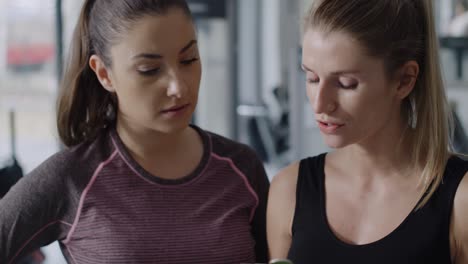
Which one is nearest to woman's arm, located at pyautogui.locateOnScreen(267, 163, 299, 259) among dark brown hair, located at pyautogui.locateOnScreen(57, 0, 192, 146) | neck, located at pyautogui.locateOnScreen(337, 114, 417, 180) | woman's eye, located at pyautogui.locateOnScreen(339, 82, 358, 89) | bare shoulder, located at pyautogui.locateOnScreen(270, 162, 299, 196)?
bare shoulder, located at pyautogui.locateOnScreen(270, 162, 299, 196)

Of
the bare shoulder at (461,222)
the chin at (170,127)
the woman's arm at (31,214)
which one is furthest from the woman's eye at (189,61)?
the bare shoulder at (461,222)

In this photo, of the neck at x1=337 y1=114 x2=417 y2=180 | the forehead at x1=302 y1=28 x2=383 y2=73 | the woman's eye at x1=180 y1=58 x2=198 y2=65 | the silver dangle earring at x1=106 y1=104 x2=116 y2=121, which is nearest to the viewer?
the forehead at x1=302 y1=28 x2=383 y2=73

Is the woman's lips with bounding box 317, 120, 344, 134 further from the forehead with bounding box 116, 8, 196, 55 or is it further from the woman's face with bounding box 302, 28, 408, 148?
the forehead with bounding box 116, 8, 196, 55

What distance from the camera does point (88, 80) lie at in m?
1.45

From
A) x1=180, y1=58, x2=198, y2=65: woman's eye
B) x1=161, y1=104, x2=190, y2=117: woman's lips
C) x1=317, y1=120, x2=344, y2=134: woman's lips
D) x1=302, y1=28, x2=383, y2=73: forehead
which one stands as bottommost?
x1=317, y1=120, x2=344, y2=134: woman's lips

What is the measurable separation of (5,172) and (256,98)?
462cm

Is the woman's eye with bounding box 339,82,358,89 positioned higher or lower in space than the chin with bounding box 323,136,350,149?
higher

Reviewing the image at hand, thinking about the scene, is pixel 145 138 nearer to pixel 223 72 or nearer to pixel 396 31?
pixel 396 31

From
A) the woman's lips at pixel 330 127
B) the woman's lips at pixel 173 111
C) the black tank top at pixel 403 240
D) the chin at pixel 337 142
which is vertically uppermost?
the woman's lips at pixel 173 111

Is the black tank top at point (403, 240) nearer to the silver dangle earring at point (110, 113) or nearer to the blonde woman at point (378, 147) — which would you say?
the blonde woman at point (378, 147)

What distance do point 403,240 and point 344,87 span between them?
0.29 meters

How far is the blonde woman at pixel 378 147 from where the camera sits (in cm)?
112

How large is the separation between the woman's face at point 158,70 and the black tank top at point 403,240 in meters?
0.33

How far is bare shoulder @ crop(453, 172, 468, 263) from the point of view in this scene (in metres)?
1.12
